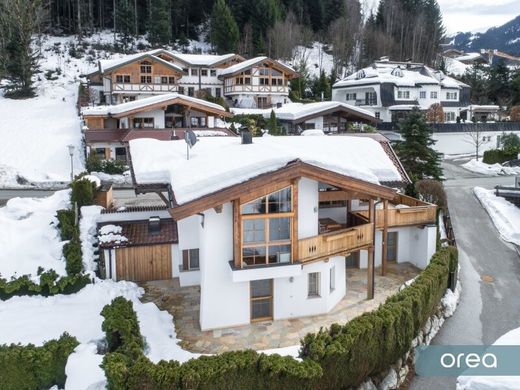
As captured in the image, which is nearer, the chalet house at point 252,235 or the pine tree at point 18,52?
the chalet house at point 252,235

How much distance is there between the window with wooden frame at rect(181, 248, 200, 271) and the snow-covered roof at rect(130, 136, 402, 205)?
8.88 feet

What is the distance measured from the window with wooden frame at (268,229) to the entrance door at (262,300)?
872mm

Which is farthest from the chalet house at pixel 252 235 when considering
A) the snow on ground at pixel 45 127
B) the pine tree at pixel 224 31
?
the pine tree at pixel 224 31

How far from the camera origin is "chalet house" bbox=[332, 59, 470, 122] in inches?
2048

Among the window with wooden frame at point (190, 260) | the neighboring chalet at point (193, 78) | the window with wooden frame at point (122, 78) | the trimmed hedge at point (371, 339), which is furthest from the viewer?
the neighboring chalet at point (193, 78)

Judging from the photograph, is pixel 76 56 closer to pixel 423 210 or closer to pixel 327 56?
pixel 327 56

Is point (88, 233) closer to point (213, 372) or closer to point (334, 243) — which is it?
point (334, 243)

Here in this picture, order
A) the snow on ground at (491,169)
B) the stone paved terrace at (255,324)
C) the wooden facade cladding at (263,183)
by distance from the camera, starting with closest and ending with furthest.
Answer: the wooden facade cladding at (263,183), the stone paved terrace at (255,324), the snow on ground at (491,169)

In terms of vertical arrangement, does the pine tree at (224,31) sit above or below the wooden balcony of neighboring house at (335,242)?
above

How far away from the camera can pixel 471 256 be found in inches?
828

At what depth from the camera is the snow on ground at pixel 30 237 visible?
1777 cm

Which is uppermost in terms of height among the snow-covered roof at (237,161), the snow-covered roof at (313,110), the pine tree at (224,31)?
the pine tree at (224,31)

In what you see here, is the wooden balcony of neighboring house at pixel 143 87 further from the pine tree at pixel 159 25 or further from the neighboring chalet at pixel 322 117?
the pine tree at pixel 159 25

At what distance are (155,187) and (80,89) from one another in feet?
131
